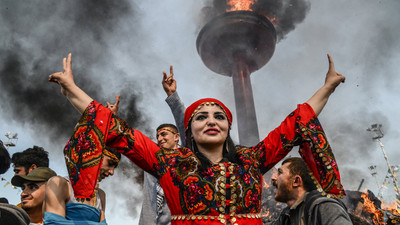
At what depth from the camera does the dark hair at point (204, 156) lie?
2.72 m

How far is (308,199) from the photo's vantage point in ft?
11.0

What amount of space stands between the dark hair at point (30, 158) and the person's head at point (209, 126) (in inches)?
144

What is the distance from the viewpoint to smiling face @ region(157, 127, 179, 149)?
4840 mm

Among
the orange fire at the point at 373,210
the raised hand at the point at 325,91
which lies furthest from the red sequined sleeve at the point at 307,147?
the orange fire at the point at 373,210

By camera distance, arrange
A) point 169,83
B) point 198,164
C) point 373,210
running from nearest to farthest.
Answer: point 198,164 < point 169,83 < point 373,210

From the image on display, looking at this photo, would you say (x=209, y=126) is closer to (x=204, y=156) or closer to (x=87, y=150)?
(x=204, y=156)

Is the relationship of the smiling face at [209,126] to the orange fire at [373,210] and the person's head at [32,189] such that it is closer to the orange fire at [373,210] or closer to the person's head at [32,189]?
the person's head at [32,189]

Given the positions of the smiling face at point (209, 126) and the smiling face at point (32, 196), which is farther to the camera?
the smiling face at point (32, 196)

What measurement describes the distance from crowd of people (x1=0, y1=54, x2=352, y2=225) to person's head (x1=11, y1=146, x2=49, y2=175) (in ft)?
8.21

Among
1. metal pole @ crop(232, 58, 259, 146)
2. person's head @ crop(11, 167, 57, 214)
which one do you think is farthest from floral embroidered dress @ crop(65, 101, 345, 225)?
metal pole @ crop(232, 58, 259, 146)

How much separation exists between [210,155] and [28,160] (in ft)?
13.0

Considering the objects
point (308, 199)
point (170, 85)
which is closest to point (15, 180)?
point (170, 85)

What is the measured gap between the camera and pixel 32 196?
3703 mm

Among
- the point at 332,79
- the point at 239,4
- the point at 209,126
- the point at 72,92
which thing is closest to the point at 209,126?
the point at 209,126
